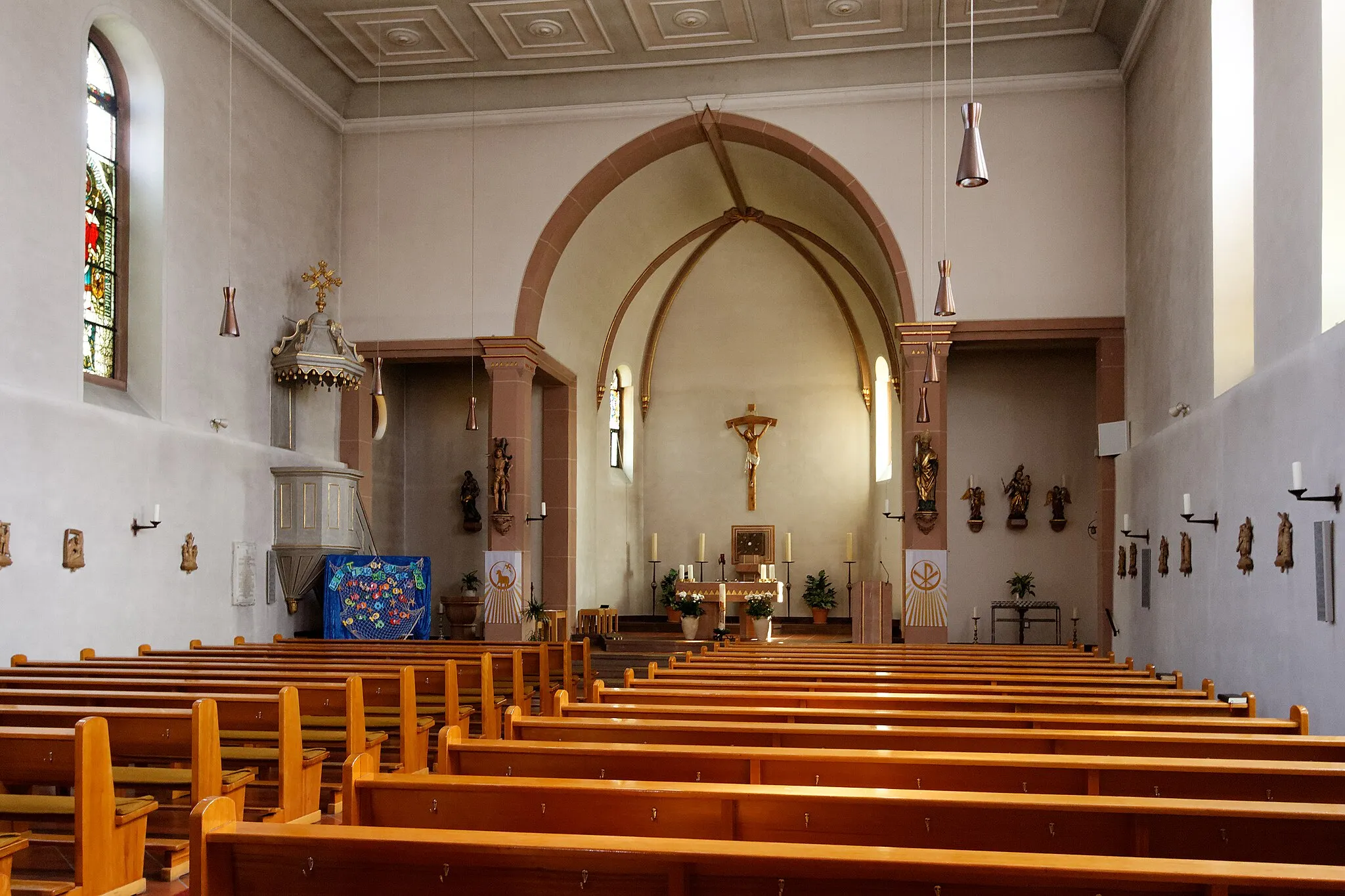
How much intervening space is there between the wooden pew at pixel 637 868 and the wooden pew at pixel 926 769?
1.26m

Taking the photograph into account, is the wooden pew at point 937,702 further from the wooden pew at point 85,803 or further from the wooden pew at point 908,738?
the wooden pew at point 85,803

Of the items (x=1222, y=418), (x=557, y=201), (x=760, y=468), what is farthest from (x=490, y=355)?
(x=1222, y=418)

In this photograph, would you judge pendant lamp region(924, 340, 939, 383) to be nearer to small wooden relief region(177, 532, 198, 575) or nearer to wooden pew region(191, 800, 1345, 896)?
small wooden relief region(177, 532, 198, 575)

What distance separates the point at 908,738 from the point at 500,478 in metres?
10.0

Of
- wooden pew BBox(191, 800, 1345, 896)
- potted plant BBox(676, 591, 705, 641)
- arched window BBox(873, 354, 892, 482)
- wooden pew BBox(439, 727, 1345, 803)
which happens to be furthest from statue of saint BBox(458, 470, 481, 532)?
wooden pew BBox(191, 800, 1345, 896)

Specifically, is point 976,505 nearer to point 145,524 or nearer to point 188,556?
point 188,556

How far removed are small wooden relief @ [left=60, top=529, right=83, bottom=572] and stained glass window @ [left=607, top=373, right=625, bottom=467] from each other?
1043cm

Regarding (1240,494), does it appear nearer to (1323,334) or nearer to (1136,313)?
(1323,334)

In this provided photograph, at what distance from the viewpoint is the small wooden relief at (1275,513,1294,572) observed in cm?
687

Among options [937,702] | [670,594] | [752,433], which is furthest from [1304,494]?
[752,433]

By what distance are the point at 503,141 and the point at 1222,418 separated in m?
9.30

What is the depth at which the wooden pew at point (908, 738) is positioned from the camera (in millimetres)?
4062

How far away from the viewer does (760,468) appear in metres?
20.0

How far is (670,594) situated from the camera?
1881 cm
